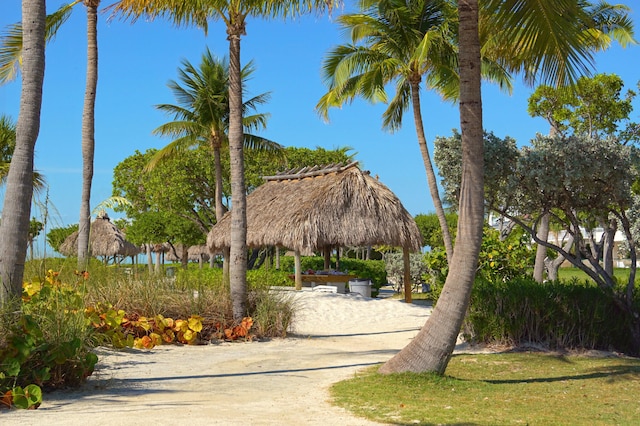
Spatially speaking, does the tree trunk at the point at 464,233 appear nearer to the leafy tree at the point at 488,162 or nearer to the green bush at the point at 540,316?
the green bush at the point at 540,316

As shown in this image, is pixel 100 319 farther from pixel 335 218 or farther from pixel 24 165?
pixel 335 218

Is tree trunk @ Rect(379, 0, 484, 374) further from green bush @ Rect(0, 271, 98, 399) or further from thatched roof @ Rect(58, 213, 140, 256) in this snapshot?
thatched roof @ Rect(58, 213, 140, 256)

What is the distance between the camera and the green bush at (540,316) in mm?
11750

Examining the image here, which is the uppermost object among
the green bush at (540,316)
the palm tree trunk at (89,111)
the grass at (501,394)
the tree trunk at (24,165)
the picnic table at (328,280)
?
the palm tree trunk at (89,111)

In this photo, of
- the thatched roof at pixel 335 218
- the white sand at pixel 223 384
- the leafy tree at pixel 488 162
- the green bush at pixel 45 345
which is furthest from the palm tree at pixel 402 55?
the green bush at pixel 45 345

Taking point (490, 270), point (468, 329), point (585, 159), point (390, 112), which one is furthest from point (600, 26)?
point (468, 329)

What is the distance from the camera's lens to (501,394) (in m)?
8.01

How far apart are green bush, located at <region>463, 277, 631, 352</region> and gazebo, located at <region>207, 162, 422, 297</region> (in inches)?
349

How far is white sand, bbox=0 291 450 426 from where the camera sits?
6.27m

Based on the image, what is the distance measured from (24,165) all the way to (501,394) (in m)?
6.00

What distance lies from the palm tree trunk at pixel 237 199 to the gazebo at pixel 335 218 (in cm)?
738

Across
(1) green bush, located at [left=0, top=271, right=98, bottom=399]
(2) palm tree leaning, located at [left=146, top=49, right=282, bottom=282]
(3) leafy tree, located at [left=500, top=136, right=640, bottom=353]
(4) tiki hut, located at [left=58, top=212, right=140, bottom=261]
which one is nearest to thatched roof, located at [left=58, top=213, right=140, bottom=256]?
(4) tiki hut, located at [left=58, top=212, right=140, bottom=261]

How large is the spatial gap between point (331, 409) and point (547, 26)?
565 cm

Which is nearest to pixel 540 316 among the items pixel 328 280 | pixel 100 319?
pixel 100 319
